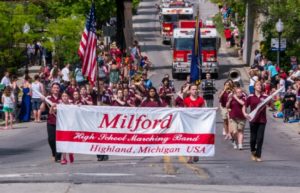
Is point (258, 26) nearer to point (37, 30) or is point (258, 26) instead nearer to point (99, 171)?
point (37, 30)

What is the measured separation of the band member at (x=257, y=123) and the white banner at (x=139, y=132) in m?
1.58

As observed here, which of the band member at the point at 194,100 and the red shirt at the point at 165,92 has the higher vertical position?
the band member at the point at 194,100

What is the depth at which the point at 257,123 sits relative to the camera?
68.1 ft

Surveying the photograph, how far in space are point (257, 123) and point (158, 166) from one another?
2.86 metres

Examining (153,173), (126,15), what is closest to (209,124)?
(153,173)

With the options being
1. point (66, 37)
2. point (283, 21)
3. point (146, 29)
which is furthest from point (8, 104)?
point (146, 29)

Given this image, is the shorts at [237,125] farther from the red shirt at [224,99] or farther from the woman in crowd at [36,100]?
the woman in crowd at [36,100]

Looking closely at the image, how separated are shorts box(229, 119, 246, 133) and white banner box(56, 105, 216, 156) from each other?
178 inches

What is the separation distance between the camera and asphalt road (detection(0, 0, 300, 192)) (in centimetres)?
1648

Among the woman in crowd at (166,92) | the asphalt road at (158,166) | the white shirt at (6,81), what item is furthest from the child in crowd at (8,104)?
the woman in crowd at (166,92)

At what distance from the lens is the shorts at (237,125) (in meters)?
23.9

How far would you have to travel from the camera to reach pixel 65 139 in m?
19.6

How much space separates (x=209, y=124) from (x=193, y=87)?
1.35 metres

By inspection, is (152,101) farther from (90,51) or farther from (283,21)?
(283,21)
